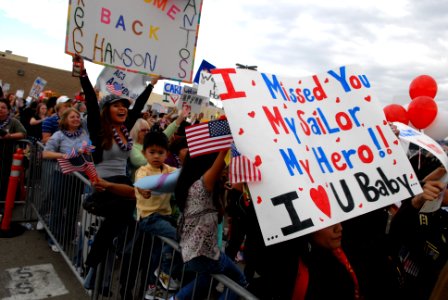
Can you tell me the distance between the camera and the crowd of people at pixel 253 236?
1.82m

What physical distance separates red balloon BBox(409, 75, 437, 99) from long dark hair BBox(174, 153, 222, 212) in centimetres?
296

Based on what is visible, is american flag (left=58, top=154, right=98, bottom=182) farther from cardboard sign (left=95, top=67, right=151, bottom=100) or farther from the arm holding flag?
cardboard sign (left=95, top=67, right=151, bottom=100)

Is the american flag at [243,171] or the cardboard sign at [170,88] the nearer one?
the american flag at [243,171]

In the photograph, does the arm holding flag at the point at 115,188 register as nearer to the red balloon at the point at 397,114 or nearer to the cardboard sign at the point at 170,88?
the red balloon at the point at 397,114

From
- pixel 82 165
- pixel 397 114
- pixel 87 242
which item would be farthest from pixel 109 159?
pixel 397 114

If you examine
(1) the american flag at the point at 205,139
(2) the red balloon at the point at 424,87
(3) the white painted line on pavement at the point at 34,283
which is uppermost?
(2) the red balloon at the point at 424,87

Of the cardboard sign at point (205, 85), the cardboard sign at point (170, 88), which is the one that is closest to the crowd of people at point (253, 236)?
the cardboard sign at point (205, 85)

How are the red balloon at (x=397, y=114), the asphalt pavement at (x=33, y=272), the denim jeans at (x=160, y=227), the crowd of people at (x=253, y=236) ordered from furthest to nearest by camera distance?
the red balloon at (x=397, y=114), the asphalt pavement at (x=33, y=272), the denim jeans at (x=160, y=227), the crowd of people at (x=253, y=236)

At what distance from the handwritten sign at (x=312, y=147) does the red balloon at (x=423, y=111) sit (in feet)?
5.74

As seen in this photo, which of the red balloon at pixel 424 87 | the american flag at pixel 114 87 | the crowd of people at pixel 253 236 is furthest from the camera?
the american flag at pixel 114 87

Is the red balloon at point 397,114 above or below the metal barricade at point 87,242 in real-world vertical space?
above

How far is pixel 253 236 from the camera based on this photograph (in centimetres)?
192

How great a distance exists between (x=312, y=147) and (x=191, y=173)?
28.3 inches

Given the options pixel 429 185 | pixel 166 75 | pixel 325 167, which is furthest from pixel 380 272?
pixel 166 75
